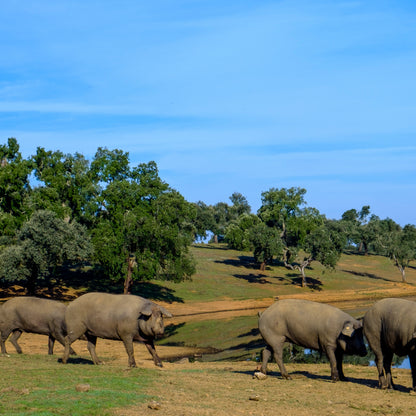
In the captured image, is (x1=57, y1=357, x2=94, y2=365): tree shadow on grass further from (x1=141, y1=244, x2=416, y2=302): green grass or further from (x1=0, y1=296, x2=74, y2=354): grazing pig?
(x1=141, y1=244, x2=416, y2=302): green grass

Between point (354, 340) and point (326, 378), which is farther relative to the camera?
point (326, 378)

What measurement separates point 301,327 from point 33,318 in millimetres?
12256

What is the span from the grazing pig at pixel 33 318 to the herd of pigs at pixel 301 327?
2247 millimetres

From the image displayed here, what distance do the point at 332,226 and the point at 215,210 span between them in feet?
205

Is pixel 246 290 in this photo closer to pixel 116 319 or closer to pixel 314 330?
pixel 116 319

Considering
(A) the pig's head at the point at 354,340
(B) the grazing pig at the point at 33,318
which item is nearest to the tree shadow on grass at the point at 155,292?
(B) the grazing pig at the point at 33,318

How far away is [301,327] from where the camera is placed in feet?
63.8

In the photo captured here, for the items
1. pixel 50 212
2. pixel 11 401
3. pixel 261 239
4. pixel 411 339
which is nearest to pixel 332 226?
pixel 261 239

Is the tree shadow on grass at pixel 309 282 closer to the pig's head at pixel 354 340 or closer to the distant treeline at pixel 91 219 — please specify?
the distant treeline at pixel 91 219

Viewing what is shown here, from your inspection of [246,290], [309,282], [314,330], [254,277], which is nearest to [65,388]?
[314,330]

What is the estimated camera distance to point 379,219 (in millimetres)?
142125

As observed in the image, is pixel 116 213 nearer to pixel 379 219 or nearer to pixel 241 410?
pixel 241 410

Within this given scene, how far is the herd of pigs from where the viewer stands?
1734 cm

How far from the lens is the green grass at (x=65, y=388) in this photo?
12711mm
